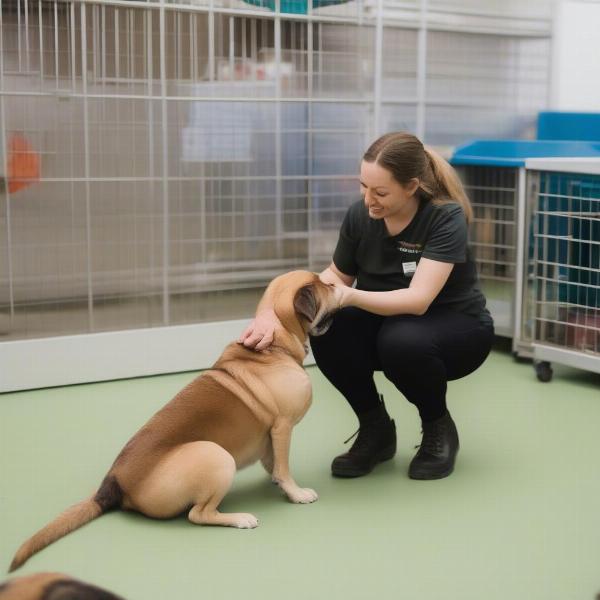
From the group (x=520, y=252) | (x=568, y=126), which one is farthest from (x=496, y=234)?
(x=568, y=126)

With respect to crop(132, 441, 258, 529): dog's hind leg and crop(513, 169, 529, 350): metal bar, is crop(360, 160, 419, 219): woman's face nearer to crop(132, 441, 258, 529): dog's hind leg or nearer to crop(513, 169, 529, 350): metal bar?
crop(132, 441, 258, 529): dog's hind leg

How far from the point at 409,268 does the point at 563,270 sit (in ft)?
4.12

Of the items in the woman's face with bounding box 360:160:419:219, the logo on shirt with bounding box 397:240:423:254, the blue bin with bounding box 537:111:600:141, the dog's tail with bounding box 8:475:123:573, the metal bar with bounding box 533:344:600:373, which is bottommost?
the dog's tail with bounding box 8:475:123:573

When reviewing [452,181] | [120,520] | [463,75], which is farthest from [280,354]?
[463,75]

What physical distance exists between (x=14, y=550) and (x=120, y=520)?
0.81 feet

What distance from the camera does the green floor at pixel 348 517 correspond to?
6.47ft

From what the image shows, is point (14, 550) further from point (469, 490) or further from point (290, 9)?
point (290, 9)

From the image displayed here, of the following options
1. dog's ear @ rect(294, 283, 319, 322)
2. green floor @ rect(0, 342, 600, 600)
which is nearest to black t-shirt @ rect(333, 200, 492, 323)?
dog's ear @ rect(294, 283, 319, 322)

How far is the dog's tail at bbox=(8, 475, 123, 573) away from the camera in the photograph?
2039 millimetres

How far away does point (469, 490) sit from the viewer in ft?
8.25

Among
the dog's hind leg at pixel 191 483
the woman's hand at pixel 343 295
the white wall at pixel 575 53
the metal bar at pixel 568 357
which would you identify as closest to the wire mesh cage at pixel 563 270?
the metal bar at pixel 568 357

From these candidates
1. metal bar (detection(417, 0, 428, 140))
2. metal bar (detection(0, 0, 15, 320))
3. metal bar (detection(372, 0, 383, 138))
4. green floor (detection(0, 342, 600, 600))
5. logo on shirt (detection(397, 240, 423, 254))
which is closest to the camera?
green floor (detection(0, 342, 600, 600))

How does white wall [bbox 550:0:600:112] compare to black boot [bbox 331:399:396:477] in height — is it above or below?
above

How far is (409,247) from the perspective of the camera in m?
2.61
